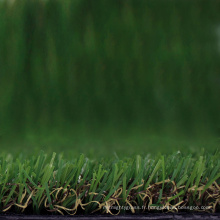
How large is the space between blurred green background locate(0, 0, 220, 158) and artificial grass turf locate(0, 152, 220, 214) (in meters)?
0.19

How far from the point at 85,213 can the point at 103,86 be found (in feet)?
1.40

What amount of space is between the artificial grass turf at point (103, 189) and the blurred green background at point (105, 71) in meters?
0.19

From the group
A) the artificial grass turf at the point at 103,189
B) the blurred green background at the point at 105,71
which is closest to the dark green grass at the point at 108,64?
the blurred green background at the point at 105,71

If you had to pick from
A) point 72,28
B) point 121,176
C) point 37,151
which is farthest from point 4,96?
point 121,176

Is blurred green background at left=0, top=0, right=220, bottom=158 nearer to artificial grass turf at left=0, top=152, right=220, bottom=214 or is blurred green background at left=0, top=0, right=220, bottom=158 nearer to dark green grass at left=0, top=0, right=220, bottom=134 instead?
dark green grass at left=0, top=0, right=220, bottom=134

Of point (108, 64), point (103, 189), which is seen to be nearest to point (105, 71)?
point (108, 64)

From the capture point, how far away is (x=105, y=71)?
1.18 m

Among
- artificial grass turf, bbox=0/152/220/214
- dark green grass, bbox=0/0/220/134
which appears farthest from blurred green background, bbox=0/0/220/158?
artificial grass turf, bbox=0/152/220/214

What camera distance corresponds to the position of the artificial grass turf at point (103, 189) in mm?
927

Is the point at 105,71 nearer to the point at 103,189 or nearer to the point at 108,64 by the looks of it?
the point at 108,64

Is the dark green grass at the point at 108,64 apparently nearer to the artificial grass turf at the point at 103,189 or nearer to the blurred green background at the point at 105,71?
the blurred green background at the point at 105,71

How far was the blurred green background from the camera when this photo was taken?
118 cm

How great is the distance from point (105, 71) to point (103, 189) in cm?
41

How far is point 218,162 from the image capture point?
1083 millimetres
